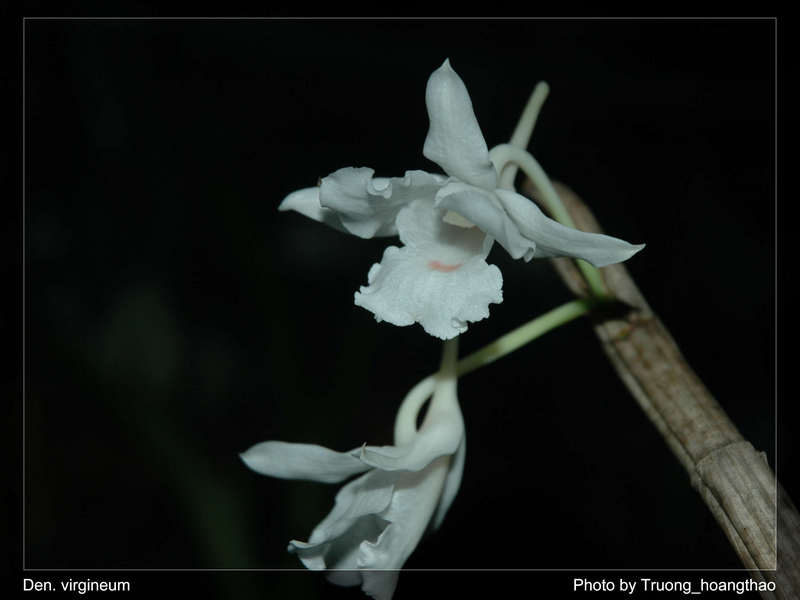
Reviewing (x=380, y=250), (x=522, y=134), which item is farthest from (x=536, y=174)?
(x=380, y=250)

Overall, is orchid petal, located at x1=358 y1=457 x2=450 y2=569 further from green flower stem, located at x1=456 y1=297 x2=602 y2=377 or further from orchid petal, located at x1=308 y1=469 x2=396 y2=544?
green flower stem, located at x1=456 y1=297 x2=602 y2=377

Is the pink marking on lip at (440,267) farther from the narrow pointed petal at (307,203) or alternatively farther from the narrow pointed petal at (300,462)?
the narrow pointed petal at (300,462)

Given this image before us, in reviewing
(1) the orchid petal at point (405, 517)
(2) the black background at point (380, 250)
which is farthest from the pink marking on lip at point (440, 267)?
(2) the black background at point (380, 250)

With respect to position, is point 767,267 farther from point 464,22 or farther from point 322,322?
point 322,322

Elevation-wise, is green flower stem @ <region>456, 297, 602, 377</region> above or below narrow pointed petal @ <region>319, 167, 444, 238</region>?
below

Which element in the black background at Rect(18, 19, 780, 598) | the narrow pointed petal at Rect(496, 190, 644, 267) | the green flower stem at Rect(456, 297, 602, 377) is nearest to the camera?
the narrow pointed petal at Rect(496, 190, 644, 267)

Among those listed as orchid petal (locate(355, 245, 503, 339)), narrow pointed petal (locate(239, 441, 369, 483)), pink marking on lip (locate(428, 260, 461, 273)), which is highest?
pink marking on lip (locate(428, 260, 461, 273))

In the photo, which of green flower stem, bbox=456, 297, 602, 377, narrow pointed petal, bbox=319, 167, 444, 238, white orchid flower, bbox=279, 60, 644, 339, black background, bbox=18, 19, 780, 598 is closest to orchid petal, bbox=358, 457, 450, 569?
green flower stem, bbox=456, 297, 602, 377

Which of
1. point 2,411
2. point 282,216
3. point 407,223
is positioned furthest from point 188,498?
point 282,216
